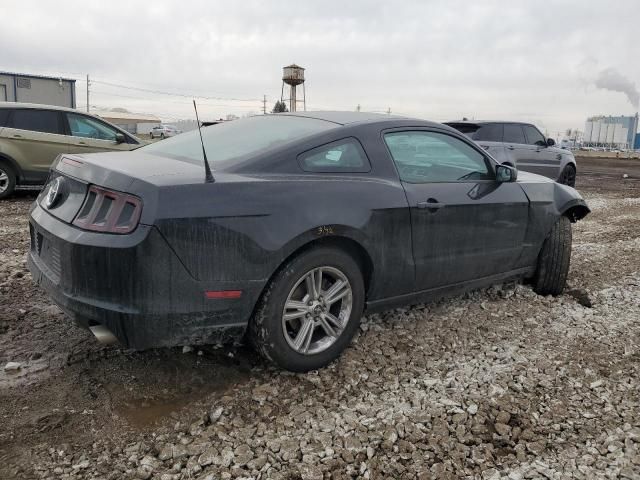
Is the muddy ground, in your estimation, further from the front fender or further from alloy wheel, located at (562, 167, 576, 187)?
alloy wheel, located at (562, 167, 576, 187)

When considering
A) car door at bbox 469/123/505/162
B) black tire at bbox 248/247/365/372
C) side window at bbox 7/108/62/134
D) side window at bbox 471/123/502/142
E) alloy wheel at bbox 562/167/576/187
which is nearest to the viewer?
black tire at bbox 248/247/365/372

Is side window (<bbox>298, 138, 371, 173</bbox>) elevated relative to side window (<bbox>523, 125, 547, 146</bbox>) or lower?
lower

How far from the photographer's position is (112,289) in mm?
2496

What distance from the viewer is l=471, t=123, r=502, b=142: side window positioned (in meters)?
11.1

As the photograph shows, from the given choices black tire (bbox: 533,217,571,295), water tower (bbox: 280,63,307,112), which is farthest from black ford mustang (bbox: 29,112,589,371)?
water tower (bbox: 280,63,307,112)

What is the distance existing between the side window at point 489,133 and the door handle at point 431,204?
26.8ft

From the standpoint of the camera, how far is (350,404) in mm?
2801

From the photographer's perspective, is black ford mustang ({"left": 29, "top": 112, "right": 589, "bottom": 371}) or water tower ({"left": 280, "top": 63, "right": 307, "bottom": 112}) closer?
black ford mustang ({"left": 29, "top": 112, "right": 589, "bottom": 371})

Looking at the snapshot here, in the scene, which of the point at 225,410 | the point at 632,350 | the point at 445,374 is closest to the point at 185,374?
the point at 225,410

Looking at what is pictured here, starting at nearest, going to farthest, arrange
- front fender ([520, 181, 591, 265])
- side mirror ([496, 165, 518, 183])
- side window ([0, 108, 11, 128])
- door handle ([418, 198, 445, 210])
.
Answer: door handle ([418, 198, 445, 210]) → side mirror ([496, 165, 518, 183]) → front fender ([520, 181, 591, 265]) → side window ([0, 108, 11, 128])

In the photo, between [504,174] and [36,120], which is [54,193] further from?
[36,120]

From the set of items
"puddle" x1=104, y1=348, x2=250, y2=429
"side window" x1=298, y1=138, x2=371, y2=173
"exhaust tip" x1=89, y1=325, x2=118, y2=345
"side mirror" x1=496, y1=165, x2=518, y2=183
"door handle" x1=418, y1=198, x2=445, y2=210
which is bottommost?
"puddle" x1=104, y1=348, x2=250, y2=429

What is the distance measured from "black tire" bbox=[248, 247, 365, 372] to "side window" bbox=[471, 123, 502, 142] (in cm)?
885

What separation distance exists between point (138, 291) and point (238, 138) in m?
1.30
